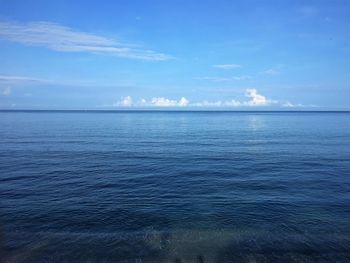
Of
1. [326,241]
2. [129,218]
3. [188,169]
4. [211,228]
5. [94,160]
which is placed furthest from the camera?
[94,160]

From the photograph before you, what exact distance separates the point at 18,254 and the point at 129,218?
712cm

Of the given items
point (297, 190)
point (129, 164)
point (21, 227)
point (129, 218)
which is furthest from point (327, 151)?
point (21, 227)

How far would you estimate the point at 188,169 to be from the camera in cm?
3628

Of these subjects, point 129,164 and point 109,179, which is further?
point 129,164

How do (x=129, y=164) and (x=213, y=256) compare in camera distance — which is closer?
(x=213, y=256)

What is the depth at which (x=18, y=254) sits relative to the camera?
16.8 metres

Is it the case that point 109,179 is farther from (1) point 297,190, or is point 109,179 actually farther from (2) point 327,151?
(2) point 327,151

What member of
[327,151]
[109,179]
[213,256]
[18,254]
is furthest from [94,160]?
[327,151]

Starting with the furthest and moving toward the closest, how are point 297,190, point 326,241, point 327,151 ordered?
point 327,151, point 297,190, point 326,241

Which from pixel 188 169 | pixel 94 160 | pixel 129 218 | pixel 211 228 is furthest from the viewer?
pixel 94 160

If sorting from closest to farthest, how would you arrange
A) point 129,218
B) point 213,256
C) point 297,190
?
point 213,256, point 129,218, point 297,190

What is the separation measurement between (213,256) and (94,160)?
94.0ft

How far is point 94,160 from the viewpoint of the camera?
138 feet

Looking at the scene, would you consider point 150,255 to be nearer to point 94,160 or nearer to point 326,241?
point 326,241
